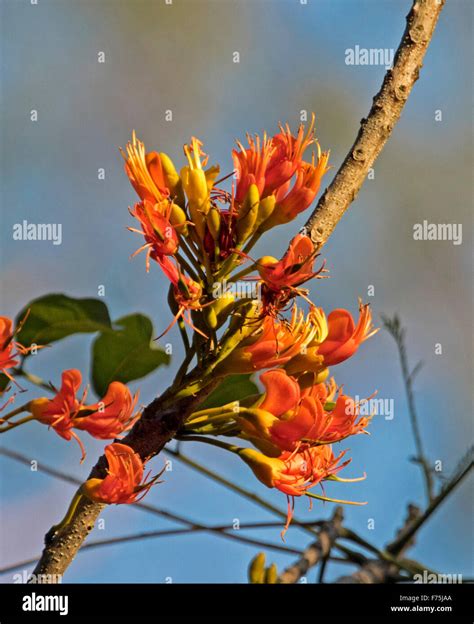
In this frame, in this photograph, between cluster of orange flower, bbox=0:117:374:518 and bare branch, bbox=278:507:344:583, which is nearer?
bare branch, bbox=278:507:344:583

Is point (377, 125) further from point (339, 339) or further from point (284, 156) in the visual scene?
point (339, 339)

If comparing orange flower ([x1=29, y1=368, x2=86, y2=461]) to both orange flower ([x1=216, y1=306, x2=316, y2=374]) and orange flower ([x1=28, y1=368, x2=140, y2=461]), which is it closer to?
orange flower ([x1=28, y1=368, x2=140, y2=461])

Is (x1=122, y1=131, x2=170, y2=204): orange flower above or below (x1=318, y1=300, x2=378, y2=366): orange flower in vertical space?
above

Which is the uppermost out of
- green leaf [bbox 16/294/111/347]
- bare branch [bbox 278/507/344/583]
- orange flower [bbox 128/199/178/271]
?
orange flower [bbox 128/199/178/271]

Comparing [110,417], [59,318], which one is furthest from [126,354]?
[110,417]

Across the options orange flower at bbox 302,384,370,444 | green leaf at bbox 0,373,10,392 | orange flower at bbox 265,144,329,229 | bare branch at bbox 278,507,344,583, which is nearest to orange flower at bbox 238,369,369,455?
orange flower at bbox 302,384,370,444

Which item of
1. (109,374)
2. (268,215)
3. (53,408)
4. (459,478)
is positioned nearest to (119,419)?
(53,408)
